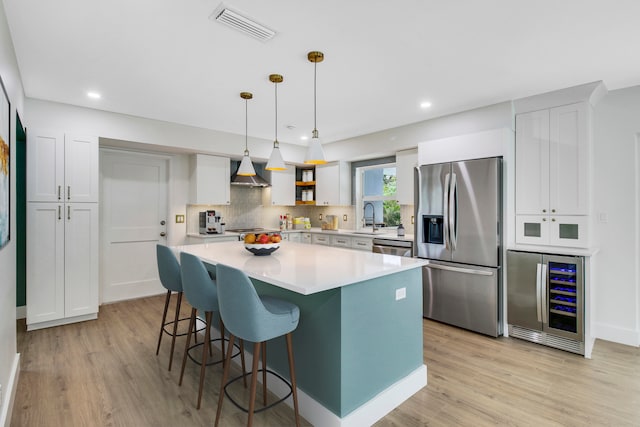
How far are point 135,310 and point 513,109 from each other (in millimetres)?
5081

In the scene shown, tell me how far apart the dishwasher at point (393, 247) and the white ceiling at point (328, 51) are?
1668 mm

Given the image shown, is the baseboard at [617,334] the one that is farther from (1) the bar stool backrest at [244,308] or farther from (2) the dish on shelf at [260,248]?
(1) the bar stool backrest at [244,308]

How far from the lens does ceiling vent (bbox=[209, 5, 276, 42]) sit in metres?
2.03

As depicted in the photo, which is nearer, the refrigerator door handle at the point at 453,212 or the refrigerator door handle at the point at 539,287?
the refrigerator door handle at the point at 539,287

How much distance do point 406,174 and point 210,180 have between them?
115 inches

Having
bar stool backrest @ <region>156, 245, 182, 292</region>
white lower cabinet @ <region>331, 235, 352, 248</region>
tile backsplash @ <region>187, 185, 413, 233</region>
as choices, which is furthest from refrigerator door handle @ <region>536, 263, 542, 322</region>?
bar stool backrest @ <region>156, 245, 182, 292</region>

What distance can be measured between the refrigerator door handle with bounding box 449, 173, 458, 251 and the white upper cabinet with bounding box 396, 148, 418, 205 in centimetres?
92

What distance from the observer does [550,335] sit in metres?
3.14

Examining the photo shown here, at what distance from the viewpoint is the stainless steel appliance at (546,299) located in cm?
301

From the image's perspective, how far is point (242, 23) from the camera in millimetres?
2137

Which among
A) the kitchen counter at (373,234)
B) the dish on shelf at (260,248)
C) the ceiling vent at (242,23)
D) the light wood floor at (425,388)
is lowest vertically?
the light wood floor at (425,388)

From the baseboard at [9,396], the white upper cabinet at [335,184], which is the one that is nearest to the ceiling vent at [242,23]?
the baseboard at [9,396]

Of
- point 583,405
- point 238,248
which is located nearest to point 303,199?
point 238,248

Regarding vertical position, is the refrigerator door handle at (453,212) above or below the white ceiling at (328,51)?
below
